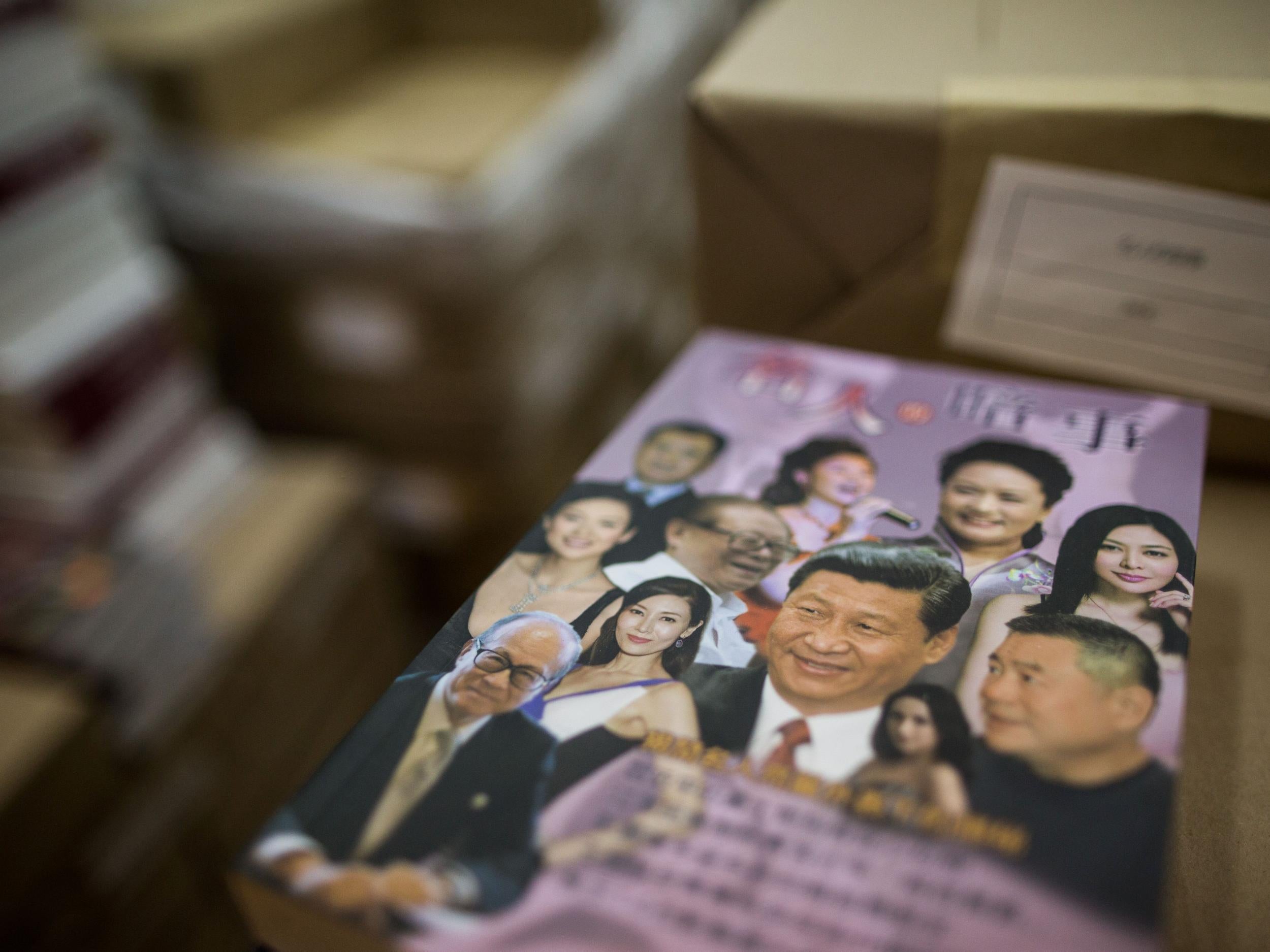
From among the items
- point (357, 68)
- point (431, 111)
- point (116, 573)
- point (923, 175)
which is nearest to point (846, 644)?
point (923, 175)

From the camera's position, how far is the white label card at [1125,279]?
422 millimetres

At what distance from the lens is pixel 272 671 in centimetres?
100

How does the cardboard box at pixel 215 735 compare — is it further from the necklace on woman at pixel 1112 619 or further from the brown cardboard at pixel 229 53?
the necklace on woman at pixel 1112 619

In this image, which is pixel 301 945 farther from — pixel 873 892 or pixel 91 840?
pixel 91 840

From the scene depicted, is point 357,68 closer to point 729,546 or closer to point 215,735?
point 215,735

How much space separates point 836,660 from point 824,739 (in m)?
0.03

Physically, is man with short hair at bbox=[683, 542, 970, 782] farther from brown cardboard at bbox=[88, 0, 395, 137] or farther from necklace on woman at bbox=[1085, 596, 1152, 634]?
brown cardboard at bbox=[88, 0, 395, 137]

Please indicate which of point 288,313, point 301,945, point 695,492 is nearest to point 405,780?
point 301,945

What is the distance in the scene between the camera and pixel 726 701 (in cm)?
28

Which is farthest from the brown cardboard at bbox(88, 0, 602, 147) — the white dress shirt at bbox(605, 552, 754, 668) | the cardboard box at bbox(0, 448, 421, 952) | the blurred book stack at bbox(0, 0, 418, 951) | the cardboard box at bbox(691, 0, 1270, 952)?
the white dress shirt at bbox(605, 552, 754, 668)

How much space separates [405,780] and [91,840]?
0.72 meters

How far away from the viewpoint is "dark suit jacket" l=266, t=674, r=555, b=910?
249 mm

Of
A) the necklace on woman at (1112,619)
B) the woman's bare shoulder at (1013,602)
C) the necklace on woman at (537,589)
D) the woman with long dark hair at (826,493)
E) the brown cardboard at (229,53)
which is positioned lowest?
the necklace on woman at (1112,619)

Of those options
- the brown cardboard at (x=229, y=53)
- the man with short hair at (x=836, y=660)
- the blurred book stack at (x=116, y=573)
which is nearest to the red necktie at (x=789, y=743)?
the man with short hair at (x=836, y=660)
